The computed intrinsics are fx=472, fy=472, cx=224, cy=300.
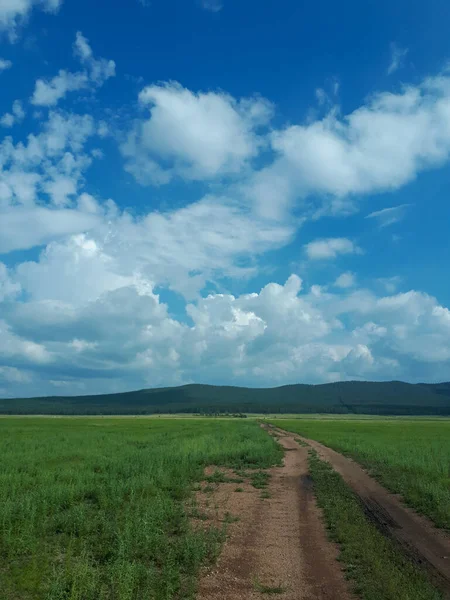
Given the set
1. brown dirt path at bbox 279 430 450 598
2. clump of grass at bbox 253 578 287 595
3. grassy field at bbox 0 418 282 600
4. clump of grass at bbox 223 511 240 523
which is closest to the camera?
grassy field at bbox 0 418 282 600

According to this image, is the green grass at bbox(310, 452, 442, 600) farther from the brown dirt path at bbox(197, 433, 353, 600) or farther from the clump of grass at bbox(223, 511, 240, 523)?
the clump of grass at bbox(223, 511, 240, 523)

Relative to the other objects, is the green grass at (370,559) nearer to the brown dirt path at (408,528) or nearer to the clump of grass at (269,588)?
the brown dirt path at (408,528)

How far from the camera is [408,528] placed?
13.7m

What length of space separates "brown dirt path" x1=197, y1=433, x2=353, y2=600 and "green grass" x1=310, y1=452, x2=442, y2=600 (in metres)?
0.33

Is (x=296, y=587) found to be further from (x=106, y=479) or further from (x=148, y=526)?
(x=106, y=479)

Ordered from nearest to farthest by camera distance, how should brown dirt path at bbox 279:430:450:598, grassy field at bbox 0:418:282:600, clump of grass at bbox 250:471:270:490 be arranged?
1. grassy field at bbox 0:418:282:600
2. brown dirt path at bbox 279:430:450:598
3. clump of grass at bbox 250:471:270:490

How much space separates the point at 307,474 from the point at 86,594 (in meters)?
17.6

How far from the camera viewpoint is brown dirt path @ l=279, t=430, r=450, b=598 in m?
10.5

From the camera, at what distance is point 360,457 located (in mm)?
30266

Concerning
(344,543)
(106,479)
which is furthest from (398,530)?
(106,479)

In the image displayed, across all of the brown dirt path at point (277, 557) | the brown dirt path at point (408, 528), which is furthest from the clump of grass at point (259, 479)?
the brown dirt path at point (408, 528)

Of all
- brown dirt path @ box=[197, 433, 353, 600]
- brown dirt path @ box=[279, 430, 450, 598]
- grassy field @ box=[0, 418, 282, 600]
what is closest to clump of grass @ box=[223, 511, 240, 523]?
brown dirt path @ box=[197, 433, 353, 600]

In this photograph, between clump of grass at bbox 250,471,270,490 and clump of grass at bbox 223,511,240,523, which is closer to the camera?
clump of grass at bbox 223,511,240,523

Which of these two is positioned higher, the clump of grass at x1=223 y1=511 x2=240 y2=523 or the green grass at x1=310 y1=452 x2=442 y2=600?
the green grass at x1=310 y1=452 x2=442 y2=600
